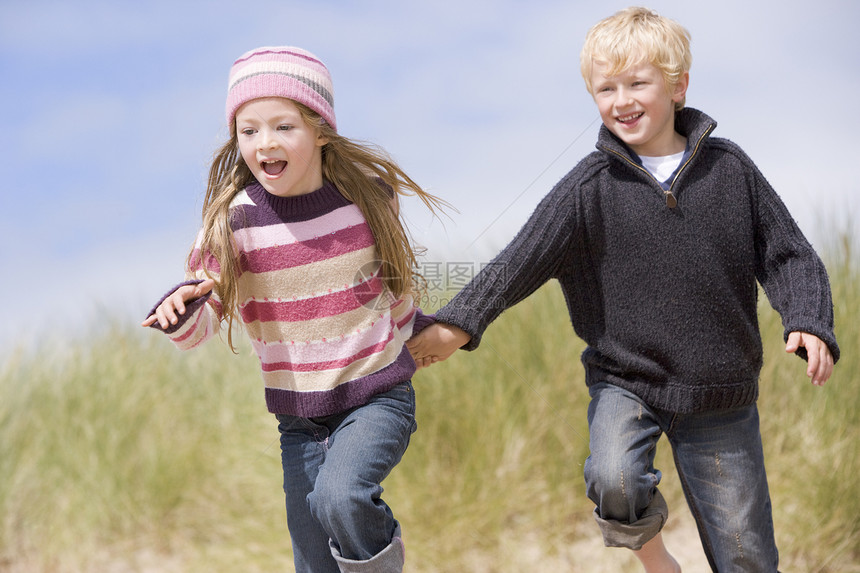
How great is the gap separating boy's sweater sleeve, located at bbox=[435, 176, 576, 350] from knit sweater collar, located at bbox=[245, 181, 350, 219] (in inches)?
22.8

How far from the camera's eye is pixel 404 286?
9.55ft

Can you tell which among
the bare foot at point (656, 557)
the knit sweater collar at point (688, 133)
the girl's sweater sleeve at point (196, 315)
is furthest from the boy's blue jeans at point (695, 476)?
the girl's sweater sleeve at point (196, 315)

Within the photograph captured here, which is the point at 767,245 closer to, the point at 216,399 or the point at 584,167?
the point at 584,167

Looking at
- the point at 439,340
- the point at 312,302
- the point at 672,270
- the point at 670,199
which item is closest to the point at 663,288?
the point at 672,270

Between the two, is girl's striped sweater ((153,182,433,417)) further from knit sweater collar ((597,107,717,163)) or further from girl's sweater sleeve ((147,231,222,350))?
knit sweater collar ((597,107,717,163))

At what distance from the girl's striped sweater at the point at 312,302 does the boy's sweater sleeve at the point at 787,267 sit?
136cm

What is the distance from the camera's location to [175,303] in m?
2.51

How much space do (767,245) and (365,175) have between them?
147cm

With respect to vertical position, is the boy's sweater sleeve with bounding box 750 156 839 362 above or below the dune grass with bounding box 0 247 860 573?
above

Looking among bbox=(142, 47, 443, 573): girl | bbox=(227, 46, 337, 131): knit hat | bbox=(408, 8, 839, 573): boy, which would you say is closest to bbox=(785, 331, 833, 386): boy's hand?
bbox=(408, 8, 839, 573): boy

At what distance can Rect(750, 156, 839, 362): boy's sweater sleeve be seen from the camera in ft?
9.43

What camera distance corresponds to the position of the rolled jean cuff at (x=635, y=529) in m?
2.85

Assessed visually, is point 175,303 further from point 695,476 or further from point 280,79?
point 695,476

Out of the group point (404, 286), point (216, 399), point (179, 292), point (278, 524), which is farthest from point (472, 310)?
point (216, 399)
